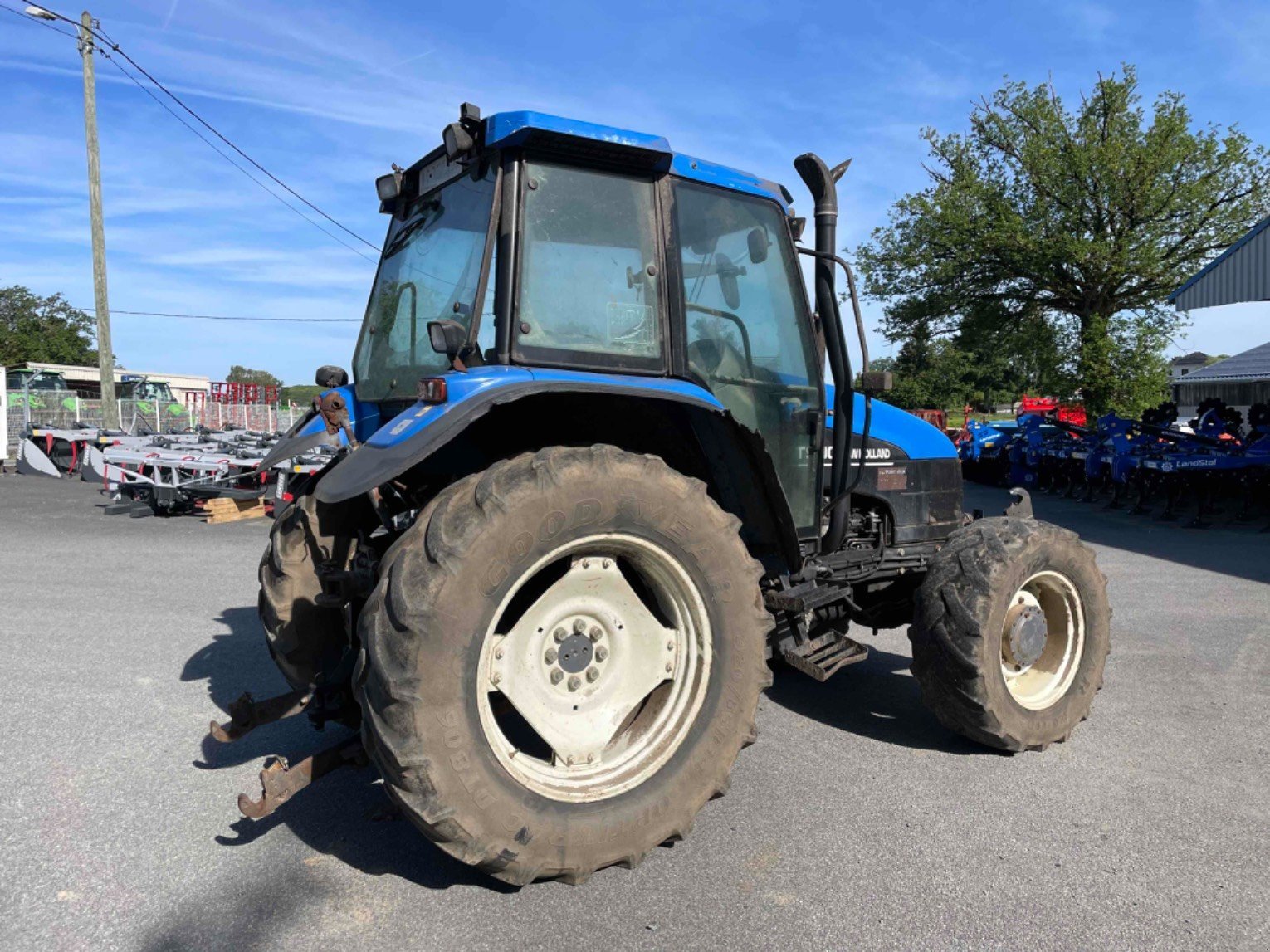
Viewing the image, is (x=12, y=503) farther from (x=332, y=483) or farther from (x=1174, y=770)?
(x=1174, y=770)

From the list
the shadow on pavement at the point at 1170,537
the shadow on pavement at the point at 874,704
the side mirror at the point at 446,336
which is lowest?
the shadow on pavement at the point at 874,704

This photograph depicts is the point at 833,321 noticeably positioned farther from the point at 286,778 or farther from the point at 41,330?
the point at 41,330

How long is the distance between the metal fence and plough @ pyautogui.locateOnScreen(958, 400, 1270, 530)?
17435 millimetres

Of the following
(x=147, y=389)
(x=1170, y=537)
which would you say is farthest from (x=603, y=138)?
(x=147, y=389)

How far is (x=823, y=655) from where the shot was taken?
3902 mm

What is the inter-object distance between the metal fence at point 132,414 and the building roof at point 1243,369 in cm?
3056

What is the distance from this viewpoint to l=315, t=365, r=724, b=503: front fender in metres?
2.55

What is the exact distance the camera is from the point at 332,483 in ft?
8.75

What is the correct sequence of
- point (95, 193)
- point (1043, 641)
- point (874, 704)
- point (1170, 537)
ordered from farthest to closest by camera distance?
point (95, 193) < point (1170, 537) < point (874, 704) < point (1043, 641)

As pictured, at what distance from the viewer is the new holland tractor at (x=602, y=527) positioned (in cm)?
254

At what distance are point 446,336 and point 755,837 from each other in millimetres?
2036

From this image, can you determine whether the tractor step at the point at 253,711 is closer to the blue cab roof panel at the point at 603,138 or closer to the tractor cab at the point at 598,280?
the tractor cab at the point at 598,280

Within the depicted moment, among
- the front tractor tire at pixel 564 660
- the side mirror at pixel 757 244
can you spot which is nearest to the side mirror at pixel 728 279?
the side mirror at pixel 757 244

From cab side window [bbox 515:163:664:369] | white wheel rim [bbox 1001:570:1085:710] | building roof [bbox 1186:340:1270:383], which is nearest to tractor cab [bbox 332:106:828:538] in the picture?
cab side window [bbox 515:163:664:369]
